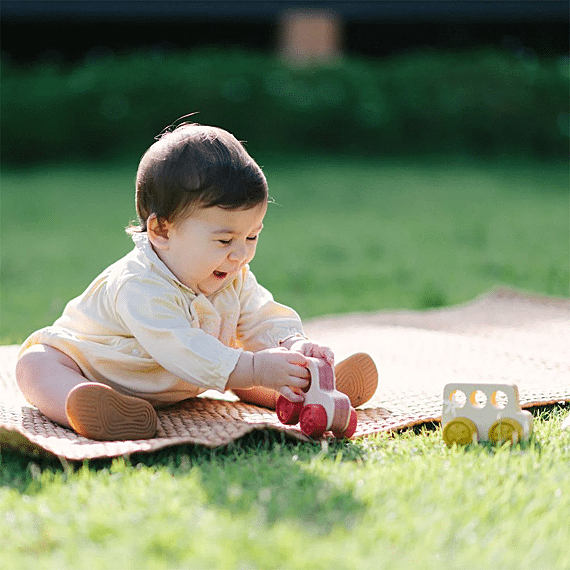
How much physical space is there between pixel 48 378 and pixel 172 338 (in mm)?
398

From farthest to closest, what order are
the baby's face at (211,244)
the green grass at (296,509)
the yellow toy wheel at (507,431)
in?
the baby's face at (211,244) < the yellow toy wheel at (507,431) < the green grass at (296,509)

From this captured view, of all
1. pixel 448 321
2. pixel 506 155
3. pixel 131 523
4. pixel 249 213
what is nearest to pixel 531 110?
pixel 506 155

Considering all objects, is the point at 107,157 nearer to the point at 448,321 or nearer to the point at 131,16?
the point at 131,16

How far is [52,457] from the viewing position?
2137mm

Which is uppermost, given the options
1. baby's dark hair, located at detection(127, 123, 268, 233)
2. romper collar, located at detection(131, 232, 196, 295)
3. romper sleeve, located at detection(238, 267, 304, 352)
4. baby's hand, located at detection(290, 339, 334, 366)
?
baby's dark hair, located at detection(127, 123, 268, 233)

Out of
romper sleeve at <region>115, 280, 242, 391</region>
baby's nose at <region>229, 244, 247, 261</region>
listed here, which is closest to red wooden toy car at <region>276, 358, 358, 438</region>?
romper sleeve at <region>115, 280, 242, 391</region>

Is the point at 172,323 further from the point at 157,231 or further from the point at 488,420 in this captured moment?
the point at 488,420

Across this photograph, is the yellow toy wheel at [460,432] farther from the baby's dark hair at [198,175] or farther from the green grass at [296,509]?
Answer: the baby's dark hair at [198,175]

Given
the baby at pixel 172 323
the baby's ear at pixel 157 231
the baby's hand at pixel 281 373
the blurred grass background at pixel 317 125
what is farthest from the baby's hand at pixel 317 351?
the blurred grass background at pixel 317 125

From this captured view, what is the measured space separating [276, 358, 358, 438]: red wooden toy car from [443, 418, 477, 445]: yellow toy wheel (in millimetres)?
242

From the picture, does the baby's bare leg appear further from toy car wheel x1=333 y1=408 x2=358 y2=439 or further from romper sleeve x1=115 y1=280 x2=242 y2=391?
toy car wheel x1=333 y1=408 x2=358 y2=439

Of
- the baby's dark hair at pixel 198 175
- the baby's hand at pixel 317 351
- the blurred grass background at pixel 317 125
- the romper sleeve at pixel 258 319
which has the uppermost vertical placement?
the blurred grass background at pixel 317 125

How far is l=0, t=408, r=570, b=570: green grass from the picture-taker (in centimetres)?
154

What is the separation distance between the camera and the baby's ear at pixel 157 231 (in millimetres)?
2525
